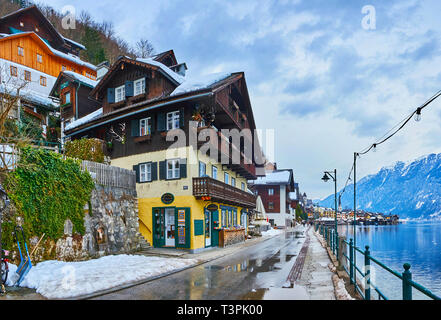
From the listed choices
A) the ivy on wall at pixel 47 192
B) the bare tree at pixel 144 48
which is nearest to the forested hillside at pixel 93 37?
the bare tree at pixel 144 48

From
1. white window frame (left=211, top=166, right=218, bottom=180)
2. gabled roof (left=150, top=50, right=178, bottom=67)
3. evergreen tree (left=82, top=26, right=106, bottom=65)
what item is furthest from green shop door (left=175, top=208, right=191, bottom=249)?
evergreen tree (left=82, top=26, right=106, bottom=65)

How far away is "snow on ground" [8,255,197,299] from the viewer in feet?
32.3

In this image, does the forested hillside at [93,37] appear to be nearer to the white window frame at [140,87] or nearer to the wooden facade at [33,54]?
the wooden facade at [33,54]

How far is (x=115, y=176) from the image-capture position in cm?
1922

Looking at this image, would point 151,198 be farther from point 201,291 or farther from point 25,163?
point 201,291

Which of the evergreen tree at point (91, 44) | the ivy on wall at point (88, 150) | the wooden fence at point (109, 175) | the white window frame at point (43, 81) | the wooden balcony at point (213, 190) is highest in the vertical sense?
the evergreen tree at point (91, 44)

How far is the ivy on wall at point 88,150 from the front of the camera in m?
24.8

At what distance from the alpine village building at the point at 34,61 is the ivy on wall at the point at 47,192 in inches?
908

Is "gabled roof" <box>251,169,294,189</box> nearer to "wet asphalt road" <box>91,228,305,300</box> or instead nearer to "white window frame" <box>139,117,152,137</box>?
"white window frame" <box>139,117,152,137</box>

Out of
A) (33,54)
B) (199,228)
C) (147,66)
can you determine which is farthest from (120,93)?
(33,54)

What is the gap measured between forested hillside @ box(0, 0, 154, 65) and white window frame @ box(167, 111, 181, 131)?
4511 cm
